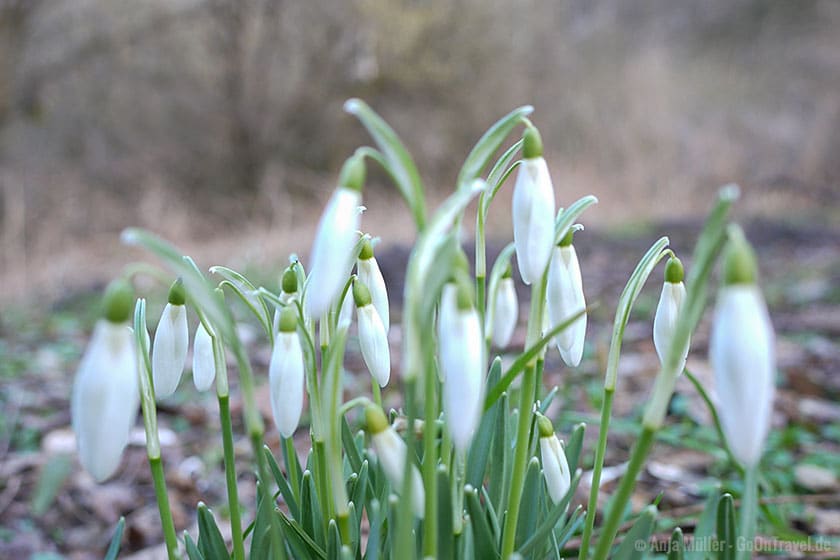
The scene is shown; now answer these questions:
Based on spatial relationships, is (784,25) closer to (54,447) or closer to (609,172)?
(609,172)

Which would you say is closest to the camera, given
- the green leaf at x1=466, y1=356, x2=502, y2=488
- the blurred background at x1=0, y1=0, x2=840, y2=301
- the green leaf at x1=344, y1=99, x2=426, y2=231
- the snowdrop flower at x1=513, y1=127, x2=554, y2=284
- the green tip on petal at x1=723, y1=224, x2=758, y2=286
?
the green tip on petal at x1=723, y1=224, x2=758, y2=286

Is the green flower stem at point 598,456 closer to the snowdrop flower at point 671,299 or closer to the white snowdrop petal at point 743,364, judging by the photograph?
the snowdrop flower at point 671,299

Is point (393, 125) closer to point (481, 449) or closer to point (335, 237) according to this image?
point (481, 449)

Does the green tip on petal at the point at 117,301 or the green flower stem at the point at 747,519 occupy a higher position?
the green tip on petal at the point at 117,301

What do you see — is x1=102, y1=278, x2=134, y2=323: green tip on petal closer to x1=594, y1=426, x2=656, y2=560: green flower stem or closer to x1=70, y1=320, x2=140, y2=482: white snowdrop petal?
x1=70, y1=320, x2=140, y2=482: white snowdrop petal

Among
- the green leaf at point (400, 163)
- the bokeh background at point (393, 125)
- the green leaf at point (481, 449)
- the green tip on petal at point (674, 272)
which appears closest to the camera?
the green leaf at point (400, 163)

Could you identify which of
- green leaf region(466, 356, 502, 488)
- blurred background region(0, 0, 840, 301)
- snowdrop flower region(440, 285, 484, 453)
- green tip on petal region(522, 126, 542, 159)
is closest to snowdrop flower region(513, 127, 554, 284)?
green tip on petal region(522, 126, 542, 159)

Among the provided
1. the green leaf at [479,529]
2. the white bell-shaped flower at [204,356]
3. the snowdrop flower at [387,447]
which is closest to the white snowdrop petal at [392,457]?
the snowdrop flower at [387,447]
